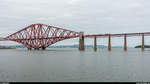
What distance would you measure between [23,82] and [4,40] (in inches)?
5463

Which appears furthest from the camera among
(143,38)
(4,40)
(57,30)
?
(4,40)

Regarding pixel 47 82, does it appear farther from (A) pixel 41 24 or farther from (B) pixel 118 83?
(A) pixel 41 24

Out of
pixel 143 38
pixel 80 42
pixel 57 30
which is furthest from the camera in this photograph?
pixel 57 30

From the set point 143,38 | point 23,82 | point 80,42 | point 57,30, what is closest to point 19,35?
point 57,30

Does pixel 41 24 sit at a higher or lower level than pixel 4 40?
higher

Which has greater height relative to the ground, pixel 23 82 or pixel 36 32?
pixel 36 32

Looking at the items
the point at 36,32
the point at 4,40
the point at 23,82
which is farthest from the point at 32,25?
the point at 23,82

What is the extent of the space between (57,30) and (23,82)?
325 feet

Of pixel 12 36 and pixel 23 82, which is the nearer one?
pixel 23 82

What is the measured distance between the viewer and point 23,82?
49.1ft

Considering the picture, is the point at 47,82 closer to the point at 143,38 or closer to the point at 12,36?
the point at 143,38

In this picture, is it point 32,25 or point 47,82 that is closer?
point 47,82

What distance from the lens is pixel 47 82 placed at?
15.2 metres

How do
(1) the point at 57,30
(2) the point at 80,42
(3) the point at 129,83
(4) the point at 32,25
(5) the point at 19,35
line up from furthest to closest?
1. (5) the point at 19,35
2. (4) the point at 32,25
3. (1) the point at 57,30
4. (2) the point at 80,42
5. (3) the point at 129,83
